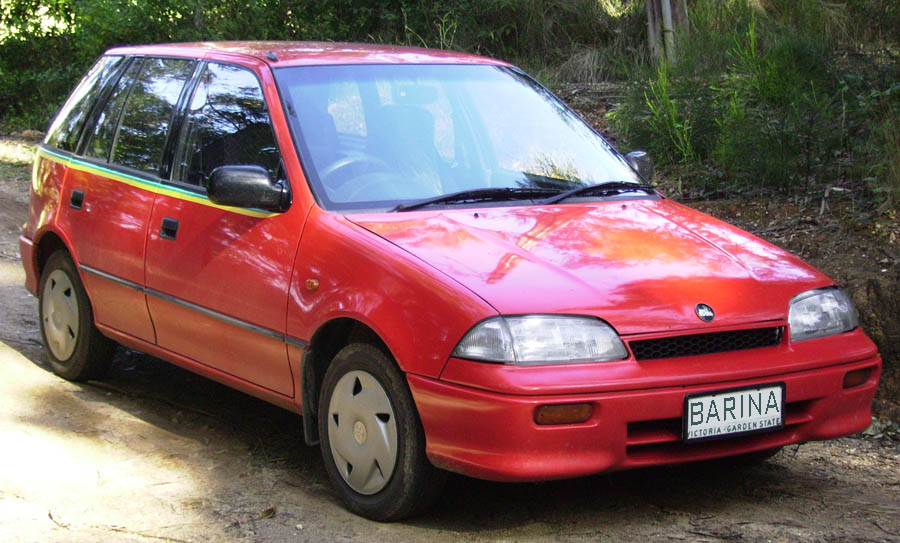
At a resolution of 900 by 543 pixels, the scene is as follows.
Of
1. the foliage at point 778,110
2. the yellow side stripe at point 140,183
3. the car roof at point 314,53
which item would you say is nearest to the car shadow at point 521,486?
the yellow side stripe at point 140,183

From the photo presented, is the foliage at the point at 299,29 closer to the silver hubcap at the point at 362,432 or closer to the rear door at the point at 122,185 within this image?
the rear door at the point at 122,185

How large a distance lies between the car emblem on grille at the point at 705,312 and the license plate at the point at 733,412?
0.24 m

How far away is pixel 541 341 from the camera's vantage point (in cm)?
373

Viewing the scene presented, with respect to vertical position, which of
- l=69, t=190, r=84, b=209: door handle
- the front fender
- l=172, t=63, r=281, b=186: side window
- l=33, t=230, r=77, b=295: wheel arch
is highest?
l=172, t=63, r=281, b=186: side window

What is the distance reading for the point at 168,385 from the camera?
20.5 ft

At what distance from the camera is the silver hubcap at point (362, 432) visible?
4047 millimetres

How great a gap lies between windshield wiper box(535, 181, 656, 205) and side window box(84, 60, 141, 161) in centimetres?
243

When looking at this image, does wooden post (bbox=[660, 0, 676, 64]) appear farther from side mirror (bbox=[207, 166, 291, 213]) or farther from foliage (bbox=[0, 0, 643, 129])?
side mirror (bbox=[207, 166, 291, 213])

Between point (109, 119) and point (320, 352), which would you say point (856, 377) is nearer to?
point (320, 352)

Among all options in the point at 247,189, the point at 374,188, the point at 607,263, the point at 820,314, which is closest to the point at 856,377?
the point at 820,314

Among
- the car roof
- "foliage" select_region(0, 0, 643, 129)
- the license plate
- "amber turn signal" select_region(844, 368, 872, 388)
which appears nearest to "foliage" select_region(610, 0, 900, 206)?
"foliage" select_region(0, 0, 643, 129)

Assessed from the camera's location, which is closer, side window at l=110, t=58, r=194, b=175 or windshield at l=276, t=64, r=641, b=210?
windshield at l=276, t=64, r=641, b=210

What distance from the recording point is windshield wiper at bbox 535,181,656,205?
4.74 meters

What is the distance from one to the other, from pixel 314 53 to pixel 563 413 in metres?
2.29
